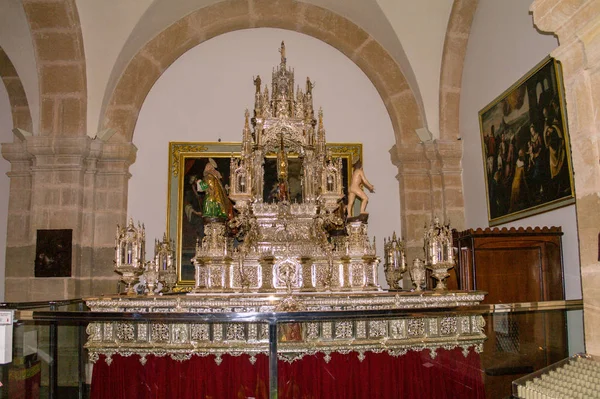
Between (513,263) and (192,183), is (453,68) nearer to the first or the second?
(513,263)

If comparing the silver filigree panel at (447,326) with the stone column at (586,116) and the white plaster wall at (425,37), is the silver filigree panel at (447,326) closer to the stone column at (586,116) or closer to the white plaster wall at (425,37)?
the stone column at (586,116)

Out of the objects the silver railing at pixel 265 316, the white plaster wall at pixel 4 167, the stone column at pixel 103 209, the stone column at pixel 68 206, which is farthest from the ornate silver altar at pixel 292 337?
the white plaster wall at pixel 4 167

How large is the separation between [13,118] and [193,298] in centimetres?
652

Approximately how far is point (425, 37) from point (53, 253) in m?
7.20

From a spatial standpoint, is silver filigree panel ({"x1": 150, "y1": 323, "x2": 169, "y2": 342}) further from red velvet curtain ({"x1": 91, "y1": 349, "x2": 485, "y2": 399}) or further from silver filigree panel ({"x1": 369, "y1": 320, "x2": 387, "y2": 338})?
silver filigree panel ({"x1": 369, "y1": 320, "x2": 387, "y2": 338})

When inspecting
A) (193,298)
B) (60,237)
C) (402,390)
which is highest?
(60,237)

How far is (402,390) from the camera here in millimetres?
5258

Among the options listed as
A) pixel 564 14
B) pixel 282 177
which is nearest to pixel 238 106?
pixel 282 177

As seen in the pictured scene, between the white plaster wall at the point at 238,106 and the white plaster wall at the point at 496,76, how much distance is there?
152 centimetres

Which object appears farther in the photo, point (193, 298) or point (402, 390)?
point (193, 298)

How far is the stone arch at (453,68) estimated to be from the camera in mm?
9148

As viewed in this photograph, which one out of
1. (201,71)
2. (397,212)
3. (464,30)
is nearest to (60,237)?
(201,71)

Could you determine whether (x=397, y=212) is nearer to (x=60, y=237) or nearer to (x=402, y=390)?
(x=402, y=390)

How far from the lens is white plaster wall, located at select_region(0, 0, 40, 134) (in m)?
8.93
